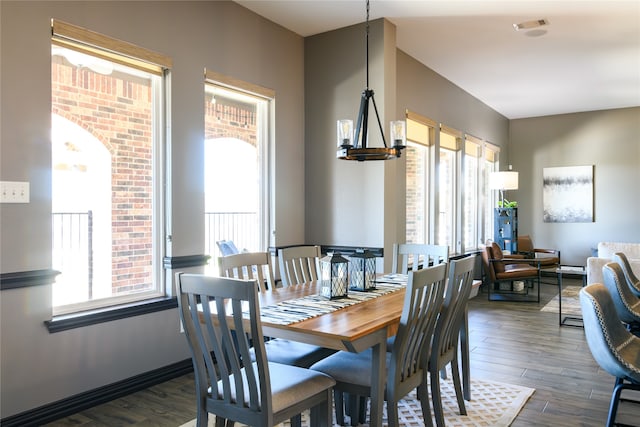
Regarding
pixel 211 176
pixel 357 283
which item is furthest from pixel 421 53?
pixel 357 283

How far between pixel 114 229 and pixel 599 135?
27.0 ft

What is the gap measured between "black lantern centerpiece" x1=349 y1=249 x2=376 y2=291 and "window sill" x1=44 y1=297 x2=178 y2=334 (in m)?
1.38

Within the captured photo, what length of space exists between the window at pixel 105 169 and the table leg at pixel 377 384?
6.26 feet

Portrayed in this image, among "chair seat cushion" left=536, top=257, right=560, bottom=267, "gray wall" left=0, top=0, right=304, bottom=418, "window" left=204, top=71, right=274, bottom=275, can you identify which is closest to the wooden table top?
"gray wall" left=0, top=0, right=304, bottom=418

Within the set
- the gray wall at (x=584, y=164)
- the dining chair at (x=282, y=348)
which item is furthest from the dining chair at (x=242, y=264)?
the gray wall at (x=584, y=164)

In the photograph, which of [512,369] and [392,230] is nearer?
[512,369]

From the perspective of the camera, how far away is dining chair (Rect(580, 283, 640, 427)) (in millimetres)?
2115

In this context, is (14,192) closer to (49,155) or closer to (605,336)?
(49,155)

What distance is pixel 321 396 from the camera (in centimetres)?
211

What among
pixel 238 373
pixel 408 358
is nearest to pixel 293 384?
pixel 238 373

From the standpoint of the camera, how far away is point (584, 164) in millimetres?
8500

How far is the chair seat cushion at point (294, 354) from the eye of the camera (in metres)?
2.52

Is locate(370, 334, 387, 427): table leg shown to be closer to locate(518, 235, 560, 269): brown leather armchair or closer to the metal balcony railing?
the metal balcony railing

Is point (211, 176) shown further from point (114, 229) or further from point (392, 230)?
point (392, 230)
